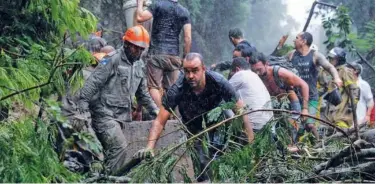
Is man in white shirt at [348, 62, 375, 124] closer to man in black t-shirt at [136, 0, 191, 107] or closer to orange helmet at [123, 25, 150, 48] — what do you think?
man in black t-shirt at [136, 0, 191, 107]

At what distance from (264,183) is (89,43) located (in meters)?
4.64

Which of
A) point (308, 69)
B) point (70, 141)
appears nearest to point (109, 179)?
point (70, 141)

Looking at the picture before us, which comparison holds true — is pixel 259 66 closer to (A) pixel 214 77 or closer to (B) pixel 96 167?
Answer: (A) pixel 214 77

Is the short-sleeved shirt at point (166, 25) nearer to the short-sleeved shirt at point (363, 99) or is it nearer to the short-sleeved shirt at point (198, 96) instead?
the short-sleeved shirt at point (198, 96)

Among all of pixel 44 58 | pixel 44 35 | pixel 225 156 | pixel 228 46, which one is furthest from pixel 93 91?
pixel 228 46

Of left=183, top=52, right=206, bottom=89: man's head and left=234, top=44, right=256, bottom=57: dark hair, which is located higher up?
left=183, top=52, right=206, bottom=89: man's head

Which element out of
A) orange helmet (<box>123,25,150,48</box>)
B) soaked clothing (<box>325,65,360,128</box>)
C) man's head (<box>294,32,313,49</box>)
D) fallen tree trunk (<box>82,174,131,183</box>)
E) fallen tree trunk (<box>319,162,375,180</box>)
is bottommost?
soaked clothing (<box>325,65,360,128</box>)

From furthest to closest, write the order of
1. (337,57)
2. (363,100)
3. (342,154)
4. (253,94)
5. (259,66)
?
(363,100), (337,57), (259,66), (253,94), (342,154)

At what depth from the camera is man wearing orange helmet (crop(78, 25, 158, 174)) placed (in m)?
7.48

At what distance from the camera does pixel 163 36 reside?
9227mm

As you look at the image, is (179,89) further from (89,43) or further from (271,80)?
(89,43)

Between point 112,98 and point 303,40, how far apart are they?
3100 mm

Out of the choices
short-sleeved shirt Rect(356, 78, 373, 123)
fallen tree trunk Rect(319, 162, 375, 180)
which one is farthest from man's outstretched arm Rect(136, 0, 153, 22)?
fallen tree trunk Rect(319, 162, 375, 180)

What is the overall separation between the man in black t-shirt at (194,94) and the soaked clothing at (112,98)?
1.00 meters
